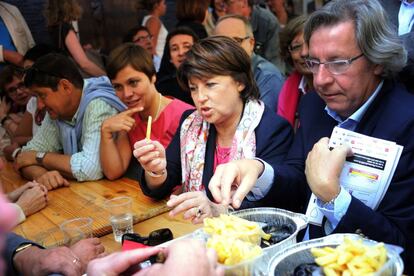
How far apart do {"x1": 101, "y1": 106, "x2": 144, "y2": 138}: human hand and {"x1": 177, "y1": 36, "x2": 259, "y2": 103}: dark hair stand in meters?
0.52

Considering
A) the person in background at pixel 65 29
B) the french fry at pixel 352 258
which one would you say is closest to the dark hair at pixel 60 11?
the person in background at pixel 65 29

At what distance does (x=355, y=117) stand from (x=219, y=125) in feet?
2.37

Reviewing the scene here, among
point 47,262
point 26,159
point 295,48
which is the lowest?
point 26,159

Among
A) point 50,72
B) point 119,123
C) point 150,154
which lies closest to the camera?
point 150,154

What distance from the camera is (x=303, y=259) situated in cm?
100

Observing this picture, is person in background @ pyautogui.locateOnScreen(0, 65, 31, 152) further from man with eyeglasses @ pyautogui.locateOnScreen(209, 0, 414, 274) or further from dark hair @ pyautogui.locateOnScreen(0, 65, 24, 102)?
man with eyeglasses @ pyautogui.locateOnScreen(209, 0, 414, 274)

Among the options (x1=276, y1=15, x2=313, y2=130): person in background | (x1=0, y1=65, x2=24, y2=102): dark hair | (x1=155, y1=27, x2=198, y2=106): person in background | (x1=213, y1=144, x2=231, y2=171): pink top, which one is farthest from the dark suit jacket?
(x1=0, y1=65, x2=24, y2=102): dark hair

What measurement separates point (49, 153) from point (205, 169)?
1.25 m

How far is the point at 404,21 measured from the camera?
6.82 ft

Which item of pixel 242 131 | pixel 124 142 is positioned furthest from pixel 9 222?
pixel 124 142

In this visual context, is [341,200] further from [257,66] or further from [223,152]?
[257,66]

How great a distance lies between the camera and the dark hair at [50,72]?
261cm

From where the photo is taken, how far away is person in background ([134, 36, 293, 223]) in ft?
6.32

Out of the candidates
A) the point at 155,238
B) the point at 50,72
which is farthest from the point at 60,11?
the point at 155,238
